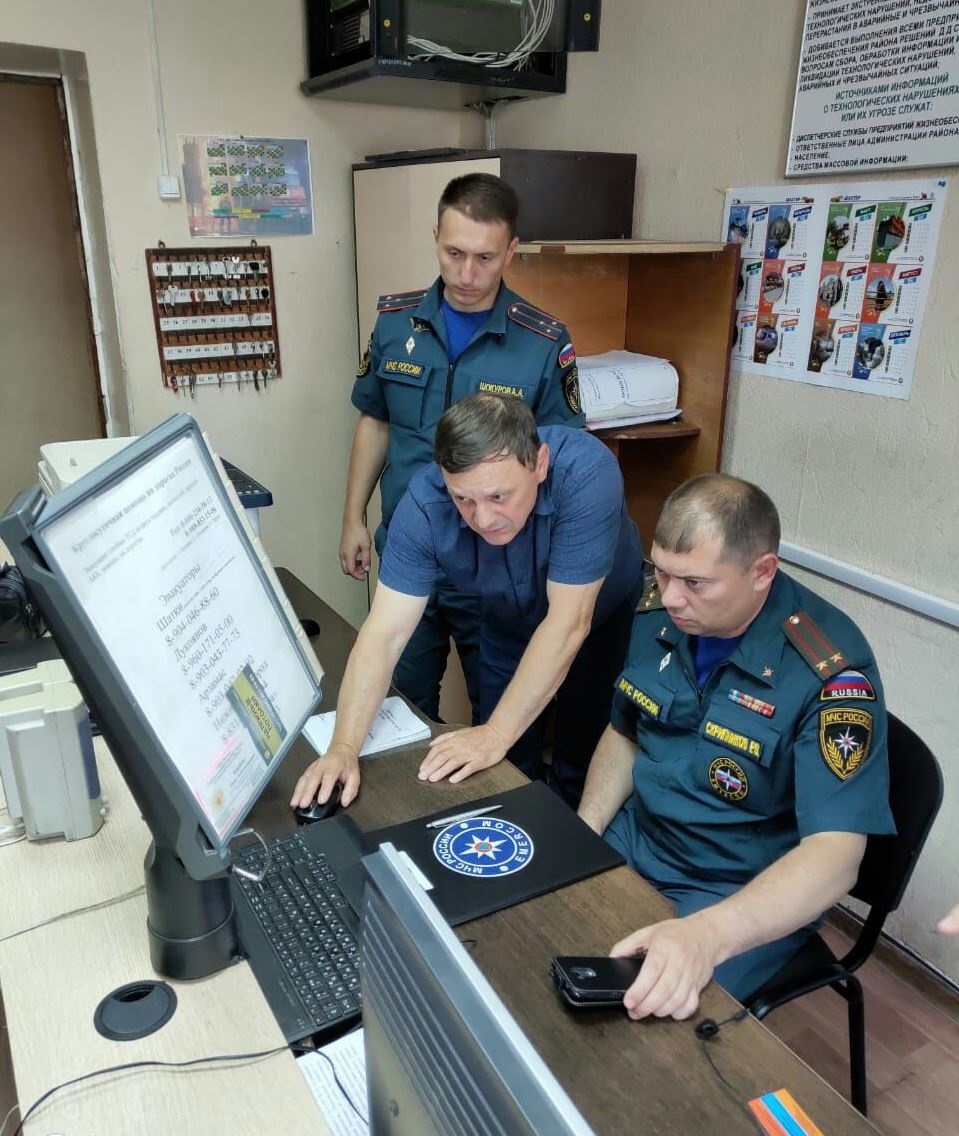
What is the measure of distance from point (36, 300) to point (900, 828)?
3589 millimetres

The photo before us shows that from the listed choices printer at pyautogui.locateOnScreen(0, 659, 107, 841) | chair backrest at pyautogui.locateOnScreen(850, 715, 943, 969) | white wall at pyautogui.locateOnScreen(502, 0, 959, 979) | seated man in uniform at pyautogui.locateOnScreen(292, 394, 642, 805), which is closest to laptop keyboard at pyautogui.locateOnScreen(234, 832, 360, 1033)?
seated man in uniform at pyautogui.locateOnScreen(292, 394, 642, 805)

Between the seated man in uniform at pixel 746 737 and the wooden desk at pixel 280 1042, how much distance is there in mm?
182

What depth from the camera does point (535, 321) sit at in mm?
2117

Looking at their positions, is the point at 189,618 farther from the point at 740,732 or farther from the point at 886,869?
the point at 886,869

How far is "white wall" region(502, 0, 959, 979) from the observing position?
1.84 m

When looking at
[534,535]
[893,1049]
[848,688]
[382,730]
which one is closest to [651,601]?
[534,535]

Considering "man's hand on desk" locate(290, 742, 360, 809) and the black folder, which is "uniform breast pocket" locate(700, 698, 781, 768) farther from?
"man's hand on desk" locate(290, 742, 360, 809)

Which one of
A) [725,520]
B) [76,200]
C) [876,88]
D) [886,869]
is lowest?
[886,869]

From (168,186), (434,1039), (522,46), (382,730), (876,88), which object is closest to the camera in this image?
(434,1039)

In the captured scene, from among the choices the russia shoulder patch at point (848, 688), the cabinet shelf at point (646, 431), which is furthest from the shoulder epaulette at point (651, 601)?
the cabinet shelf at point (646, 431)

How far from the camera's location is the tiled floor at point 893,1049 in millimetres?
1686

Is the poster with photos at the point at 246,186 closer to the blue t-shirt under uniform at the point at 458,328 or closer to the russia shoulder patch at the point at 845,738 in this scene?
the blue t-shirt under uniform at the point at 458,328

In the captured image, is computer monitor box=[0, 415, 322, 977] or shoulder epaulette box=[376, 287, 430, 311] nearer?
computer monitor box=[0, 415, 322, 977]

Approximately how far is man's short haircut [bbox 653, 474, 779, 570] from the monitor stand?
2.51ft
